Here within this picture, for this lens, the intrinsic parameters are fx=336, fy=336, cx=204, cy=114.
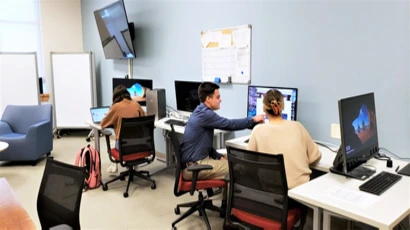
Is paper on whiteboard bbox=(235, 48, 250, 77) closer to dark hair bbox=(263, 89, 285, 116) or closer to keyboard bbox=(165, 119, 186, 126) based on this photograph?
keyboard bbox=(165, 119, 186, 126)

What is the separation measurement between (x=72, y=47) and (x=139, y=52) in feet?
7.97

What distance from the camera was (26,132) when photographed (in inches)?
199

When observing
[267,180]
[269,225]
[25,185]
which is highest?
[267,180]

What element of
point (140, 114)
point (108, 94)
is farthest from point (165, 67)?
point (108, 94)

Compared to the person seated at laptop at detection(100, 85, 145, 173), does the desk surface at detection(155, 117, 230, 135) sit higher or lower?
lower

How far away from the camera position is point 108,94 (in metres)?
6.38

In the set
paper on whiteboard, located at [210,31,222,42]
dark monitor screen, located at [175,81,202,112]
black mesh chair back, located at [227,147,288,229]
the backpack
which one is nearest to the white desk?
black mesh chair back, located at [227,147,288,229]

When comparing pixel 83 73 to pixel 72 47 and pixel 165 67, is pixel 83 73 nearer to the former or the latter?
pixel 72 47

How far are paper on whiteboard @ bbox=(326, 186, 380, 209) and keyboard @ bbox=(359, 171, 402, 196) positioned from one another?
61 millimetres

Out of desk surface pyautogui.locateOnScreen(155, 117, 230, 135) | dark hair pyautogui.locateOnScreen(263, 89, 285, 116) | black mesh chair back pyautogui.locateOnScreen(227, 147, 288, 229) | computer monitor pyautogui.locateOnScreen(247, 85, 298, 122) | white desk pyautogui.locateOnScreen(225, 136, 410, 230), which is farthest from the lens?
desk surface pyautogui.locateOnScreen(155, 117, 230, 135)

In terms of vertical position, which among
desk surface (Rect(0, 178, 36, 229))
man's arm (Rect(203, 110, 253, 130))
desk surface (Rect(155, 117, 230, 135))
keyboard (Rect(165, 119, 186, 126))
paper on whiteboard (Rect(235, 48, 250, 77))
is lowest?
desk surface (Rect(0, 178, 36, 229))

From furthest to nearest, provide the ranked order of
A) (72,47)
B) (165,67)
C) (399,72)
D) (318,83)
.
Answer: (72,47) < (165,67) < (318,83) < (399,72)

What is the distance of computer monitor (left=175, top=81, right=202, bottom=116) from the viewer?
3.83 metres

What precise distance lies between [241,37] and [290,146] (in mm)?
1803
